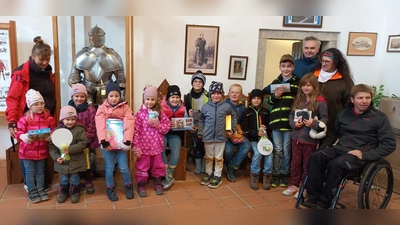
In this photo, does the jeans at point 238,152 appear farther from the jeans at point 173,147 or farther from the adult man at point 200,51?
the adult man at point 200,51

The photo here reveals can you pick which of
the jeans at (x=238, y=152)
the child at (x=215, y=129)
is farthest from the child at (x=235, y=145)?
the child at (x=215, y=129)

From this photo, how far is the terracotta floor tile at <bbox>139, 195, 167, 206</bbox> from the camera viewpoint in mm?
2746

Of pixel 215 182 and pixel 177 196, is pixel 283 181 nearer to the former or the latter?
pixel 215 182

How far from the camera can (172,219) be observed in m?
0.35

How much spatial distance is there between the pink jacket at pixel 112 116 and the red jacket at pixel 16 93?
79cm

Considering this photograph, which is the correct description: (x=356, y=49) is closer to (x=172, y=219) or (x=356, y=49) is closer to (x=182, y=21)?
(x=182, y=21)

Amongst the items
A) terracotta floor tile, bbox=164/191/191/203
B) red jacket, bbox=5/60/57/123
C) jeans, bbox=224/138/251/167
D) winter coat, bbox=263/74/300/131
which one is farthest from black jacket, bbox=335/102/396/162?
red jacket, bbox=5/60/57/123

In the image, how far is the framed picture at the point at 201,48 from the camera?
4.13 meters

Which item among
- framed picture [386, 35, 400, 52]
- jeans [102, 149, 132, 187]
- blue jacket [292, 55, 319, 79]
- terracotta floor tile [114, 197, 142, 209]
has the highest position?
framed picture [386, 35, 400, 52]

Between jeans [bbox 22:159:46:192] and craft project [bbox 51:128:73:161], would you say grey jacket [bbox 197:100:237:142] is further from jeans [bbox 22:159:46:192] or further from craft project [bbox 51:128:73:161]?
jeans [bbox 22:159:46:192]

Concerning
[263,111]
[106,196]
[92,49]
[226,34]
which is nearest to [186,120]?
[263,111]

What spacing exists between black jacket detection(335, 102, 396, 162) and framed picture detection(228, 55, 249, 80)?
1.93 m

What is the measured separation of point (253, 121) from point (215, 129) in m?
0.49

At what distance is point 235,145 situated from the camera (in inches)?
132
